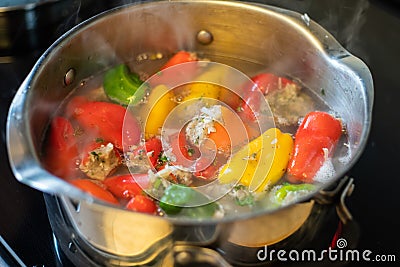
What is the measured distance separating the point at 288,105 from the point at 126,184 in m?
0.38

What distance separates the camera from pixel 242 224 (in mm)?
760

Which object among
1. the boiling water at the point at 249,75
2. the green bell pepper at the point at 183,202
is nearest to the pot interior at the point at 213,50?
the boiling water at the point at 249,75

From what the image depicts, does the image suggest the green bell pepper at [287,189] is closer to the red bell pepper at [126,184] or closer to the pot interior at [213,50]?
the pot interior at [213,50]

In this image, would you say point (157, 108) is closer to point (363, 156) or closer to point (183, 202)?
point (183, 202)

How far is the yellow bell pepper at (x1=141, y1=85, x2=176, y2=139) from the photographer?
1101 millimetres

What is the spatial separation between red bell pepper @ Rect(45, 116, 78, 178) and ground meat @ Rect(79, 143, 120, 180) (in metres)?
0.02

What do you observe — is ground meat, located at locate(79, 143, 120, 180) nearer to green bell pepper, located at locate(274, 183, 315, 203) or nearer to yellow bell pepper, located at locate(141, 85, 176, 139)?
yellow bell pepper, located at locate(141, 85, 176, 139)

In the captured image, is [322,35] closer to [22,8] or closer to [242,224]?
[242,224]

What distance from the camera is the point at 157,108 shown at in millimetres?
1128

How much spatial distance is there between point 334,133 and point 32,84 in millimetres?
533

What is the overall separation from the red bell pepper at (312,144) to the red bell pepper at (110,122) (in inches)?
11.4

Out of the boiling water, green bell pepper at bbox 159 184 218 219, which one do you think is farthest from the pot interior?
green bell pepper at bbox 159 184 218 219

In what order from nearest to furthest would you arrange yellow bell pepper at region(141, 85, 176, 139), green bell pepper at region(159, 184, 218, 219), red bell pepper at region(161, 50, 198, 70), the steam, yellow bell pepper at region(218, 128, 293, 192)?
green bell pepper at region(159, 184, 218, 219), yellow bell pepper at region(218, 128, 293, 192), yellow bell pepper at region(141, 85, 176, 139), red bell pepper at region(161, 50, 198, 70), the steam

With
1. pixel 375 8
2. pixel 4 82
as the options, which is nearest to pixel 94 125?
pixel 4 82
